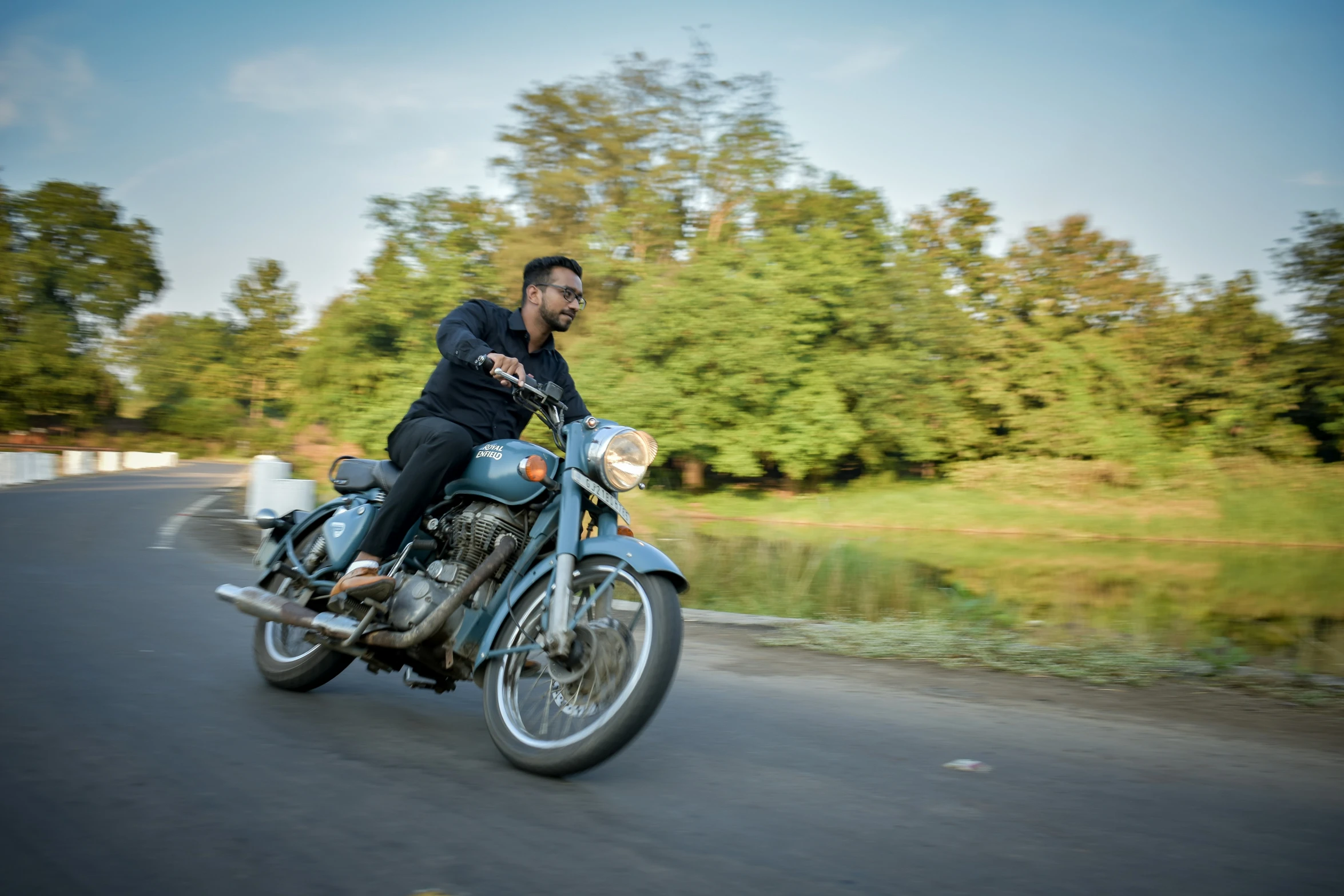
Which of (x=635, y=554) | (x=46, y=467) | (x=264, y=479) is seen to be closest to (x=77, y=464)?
(x=46, y=467)

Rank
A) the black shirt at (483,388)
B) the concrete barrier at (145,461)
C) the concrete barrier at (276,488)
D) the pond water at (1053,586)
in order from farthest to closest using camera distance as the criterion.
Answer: the concrete barrier at (145,461), the concrete barrier at (276,488), the pond water at (1053,586), the black shirt at (483,388)

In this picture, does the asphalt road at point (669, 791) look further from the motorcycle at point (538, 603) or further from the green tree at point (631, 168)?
the green tree at point (631, 168)

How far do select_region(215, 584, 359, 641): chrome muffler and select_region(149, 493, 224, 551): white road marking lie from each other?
686 cm

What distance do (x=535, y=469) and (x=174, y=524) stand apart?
12.0 metres

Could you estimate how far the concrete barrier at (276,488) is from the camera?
15188mm

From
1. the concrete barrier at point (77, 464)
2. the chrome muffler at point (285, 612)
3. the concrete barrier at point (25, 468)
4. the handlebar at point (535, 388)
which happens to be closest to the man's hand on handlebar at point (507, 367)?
the handlebar at point (535, 388)

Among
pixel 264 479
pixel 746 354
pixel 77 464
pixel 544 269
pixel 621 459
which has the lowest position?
pixel 77 464

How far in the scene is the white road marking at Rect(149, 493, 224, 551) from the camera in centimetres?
1113

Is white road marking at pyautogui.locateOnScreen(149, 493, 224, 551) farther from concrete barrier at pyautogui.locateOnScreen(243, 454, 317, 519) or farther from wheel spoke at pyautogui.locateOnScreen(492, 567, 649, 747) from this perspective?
wheel spoke at pyautogui.locateOnScreen(492, 567, 649, 747)

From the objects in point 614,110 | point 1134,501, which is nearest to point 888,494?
point 1134,501

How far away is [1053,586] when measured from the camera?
12.6 m

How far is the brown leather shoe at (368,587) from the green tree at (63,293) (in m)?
59.5

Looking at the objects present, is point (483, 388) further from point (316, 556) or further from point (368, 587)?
point (316, 556)

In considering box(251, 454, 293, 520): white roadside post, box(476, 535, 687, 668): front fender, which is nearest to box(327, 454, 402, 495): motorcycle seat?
box(476, 535, 687, 668): front fender
